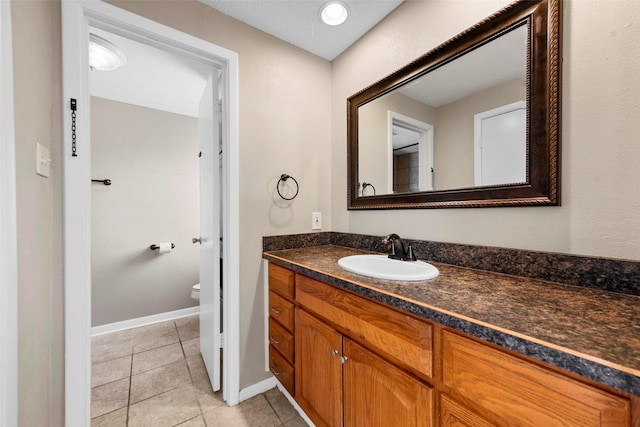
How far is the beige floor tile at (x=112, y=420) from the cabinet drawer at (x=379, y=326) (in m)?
1.26

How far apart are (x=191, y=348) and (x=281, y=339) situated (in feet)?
3.82

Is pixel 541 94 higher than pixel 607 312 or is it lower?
higher

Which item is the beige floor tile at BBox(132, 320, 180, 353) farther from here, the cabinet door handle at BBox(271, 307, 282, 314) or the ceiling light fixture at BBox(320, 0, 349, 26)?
the ceiling light fixture at BBox(320, 0, 349, 26)

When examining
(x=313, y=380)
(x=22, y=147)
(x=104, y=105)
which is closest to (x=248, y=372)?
(x=313, y=380)

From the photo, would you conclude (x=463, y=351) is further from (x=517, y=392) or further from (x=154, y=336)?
(x=154, y=336)

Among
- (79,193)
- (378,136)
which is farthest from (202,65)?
(378,136)

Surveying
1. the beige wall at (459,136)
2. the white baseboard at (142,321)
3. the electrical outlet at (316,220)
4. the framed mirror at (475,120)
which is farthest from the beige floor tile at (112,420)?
the beige wall at (459,136)

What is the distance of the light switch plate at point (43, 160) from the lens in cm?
88

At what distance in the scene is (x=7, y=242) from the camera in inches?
25.3

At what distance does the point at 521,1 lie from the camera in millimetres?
951

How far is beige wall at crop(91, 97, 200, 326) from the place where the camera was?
233cm

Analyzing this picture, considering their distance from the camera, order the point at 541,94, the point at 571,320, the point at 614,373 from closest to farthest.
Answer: the point at 614,373 < the point at 571,320 < the point at 541,94

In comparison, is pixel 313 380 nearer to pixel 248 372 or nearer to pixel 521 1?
pixel 248 372

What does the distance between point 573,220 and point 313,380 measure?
123 centimetres
